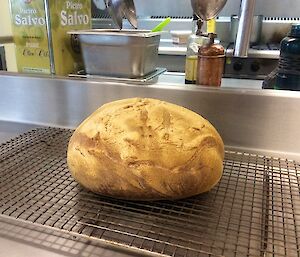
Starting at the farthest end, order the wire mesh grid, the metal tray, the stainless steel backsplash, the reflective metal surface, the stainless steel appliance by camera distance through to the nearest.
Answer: the stainless steel backsplash < the stainless steel appliance < the metal tray < the reflective metal surface < the wire mesh grid

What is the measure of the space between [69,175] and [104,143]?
0.10m

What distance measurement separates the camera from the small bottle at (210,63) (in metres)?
0.61

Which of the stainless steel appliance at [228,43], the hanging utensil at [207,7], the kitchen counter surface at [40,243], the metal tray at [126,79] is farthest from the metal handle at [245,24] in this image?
the stainless steel appliance at [228,43]

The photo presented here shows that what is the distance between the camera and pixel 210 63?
628 millimetres

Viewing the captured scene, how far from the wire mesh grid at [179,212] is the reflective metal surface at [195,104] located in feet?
0.28

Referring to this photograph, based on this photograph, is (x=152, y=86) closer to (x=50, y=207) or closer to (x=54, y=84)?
(x=54, y=84)

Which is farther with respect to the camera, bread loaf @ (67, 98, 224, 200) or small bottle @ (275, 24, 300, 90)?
small bottle @ (275, 24, 300, 90)

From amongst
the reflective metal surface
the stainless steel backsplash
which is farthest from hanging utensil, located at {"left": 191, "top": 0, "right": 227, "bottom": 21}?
the stainless steel backsplash

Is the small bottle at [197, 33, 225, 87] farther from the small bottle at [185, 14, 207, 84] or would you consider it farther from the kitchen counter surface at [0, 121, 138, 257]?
the kitchen counter surface at [0, 121, 138, 257]

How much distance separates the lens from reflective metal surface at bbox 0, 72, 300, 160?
59 cm

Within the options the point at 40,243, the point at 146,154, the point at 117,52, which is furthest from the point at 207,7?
the point at 40,243

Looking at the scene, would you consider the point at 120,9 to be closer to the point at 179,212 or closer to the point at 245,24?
the point at 245,24

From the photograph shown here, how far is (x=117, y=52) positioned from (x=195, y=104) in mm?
204

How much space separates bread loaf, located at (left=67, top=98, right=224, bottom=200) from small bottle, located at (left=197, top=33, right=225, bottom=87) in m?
0.19
